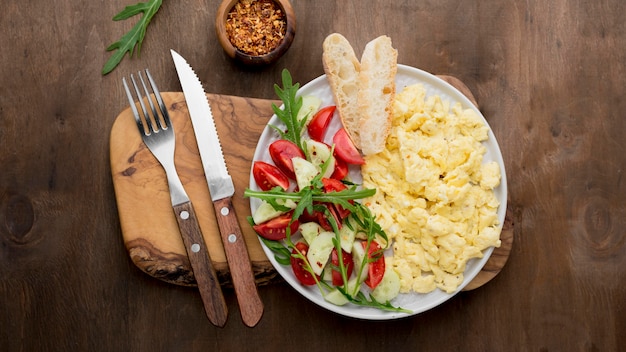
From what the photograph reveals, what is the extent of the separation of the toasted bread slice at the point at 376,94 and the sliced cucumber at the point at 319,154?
142 mm

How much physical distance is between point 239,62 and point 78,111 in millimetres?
745

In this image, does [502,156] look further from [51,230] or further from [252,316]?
[51,230]

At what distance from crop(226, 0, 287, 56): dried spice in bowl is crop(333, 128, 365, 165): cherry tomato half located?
0.49 metres

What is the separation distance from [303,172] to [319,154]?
0.35 ft

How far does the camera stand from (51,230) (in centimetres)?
260

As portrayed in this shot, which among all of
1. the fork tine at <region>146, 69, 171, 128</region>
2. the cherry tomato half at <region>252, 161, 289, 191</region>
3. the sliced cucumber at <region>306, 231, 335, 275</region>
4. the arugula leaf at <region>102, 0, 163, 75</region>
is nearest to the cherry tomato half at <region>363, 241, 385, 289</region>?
the sliced cucumber at <region>306, 231, 335, 275</region>

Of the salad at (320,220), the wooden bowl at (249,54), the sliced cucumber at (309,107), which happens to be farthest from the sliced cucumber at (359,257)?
the wooden bowl at (249,54)

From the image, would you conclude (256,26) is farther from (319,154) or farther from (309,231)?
(309,231)

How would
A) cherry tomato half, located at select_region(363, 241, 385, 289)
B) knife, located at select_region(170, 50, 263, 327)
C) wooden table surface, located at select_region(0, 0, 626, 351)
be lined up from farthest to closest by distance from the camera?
1. wooden table surface, located at select_region(0, 0, 626, 351)
2. knife, located at select_region(170, 50, 263, 327)
3. cherry tomato half, located at select_region(363, 241, 385, 289)

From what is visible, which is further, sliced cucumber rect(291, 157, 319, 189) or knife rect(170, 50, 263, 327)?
knife rect(170, 50, 263, 327)

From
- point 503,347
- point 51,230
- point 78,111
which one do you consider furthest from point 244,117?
point 503,347

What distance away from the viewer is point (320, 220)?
235 centimetres

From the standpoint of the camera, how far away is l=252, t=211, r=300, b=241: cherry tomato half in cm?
233

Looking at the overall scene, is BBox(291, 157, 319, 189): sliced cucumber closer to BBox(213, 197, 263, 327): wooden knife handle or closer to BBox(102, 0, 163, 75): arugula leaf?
BBox(213, 197, 263, 327): wooden knife handle
